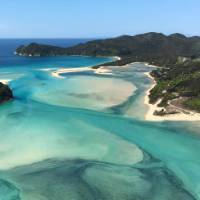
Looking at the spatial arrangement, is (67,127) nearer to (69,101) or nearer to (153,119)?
(153,119)

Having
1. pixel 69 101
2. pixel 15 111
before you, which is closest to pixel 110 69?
pixel 69 101

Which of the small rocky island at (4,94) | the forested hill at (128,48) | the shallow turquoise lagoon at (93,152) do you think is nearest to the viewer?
the shallow turquoise lagoon at (93,152)

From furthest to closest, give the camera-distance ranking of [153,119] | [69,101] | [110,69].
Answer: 1. [110,69]
2. [69,101]
3. [153,119]

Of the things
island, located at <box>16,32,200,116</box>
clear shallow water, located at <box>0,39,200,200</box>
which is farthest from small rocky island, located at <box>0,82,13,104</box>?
island, located at <box>16,32,200,116</box>

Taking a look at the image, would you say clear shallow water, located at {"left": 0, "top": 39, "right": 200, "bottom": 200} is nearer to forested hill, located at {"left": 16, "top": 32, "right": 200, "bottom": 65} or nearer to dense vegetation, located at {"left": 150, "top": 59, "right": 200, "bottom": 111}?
dense vegetation, located at {"left": 150, "top": 59, "right": 200, "bottom": 111}

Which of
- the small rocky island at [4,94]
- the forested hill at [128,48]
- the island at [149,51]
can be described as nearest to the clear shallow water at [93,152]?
the small rocky island at [4,94]

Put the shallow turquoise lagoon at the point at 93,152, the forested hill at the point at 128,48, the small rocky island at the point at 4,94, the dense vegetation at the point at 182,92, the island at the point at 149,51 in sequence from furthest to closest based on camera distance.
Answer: the forested hill at the point at 128,48
the island at the point at 149,51
the small rocky island at the point at 4,94
the dense vegetation at the point at 182,92
the shallow turquoise lagoon at the point at 93,152

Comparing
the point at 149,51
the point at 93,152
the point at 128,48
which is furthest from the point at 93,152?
the point at 128,48

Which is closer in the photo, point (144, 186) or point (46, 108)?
point (144, 186)

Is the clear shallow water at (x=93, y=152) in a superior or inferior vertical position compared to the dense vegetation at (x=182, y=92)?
inferior

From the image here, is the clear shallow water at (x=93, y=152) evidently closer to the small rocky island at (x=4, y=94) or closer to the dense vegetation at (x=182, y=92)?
the small rocky island at (x=4, y=94)
